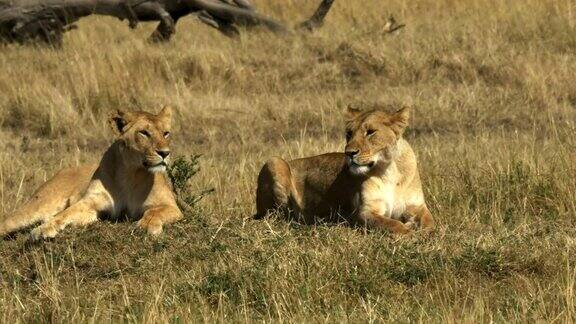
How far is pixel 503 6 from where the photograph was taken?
1586cm

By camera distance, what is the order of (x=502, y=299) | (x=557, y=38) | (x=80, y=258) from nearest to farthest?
(x=502, y=299), (x=80, y=258), (x=557, y=38)

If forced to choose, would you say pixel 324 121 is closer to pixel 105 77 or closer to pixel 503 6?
pixel 105 77

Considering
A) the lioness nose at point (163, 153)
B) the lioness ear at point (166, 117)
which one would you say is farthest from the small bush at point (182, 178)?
the lioness nose at point (163, 153)

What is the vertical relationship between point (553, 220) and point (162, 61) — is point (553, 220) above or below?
above

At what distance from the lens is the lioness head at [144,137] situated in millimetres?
7016

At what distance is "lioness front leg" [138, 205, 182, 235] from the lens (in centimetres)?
684

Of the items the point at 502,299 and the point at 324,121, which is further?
the point at 324,121

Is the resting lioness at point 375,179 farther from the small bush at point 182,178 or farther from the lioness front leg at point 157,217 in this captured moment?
the lioness front leg at point 157,217

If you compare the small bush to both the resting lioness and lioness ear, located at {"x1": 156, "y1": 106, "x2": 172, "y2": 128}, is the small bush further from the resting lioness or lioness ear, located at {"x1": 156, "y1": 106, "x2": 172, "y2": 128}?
the resting lioness

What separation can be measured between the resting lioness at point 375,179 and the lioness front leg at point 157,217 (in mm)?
994

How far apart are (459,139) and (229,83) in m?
3.42

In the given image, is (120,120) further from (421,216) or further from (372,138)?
(421,216)

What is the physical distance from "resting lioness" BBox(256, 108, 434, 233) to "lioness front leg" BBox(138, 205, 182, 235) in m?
0.99

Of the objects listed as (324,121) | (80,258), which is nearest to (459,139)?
(324,121)
